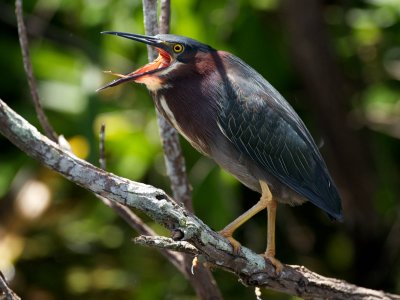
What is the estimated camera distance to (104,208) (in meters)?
4.65

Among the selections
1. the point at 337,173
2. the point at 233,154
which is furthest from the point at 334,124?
the point at 233,154

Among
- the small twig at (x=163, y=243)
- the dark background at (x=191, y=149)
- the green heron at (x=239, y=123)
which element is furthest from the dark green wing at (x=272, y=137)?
the dark background at (x=191, y=149)

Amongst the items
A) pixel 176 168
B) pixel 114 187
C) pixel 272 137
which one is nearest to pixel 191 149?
pixel 272 137

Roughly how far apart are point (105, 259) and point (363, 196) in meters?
1.59

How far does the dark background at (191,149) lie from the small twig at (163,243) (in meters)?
2.19

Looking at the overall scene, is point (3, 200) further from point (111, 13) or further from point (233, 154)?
point (233, 154)

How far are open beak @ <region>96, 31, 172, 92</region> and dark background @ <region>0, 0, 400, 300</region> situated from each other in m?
1.61

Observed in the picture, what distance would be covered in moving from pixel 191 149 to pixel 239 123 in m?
1.75

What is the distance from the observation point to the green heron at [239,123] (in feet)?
9.18

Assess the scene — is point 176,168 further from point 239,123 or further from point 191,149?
point 191,149

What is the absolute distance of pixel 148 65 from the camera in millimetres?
2785

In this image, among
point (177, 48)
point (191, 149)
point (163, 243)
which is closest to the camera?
point (163, 243)

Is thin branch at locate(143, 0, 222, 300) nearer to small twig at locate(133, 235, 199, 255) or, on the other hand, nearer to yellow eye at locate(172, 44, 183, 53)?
yellow eye at locate(172, 44, 183, 53)

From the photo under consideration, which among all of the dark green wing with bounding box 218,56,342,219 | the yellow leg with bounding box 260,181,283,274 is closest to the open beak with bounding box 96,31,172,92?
the dark green wing with bounding box 218,56,342,219
